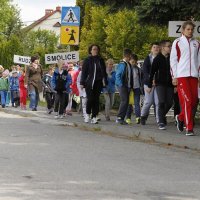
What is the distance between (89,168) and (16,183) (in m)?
1.47

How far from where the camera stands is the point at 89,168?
352 inches

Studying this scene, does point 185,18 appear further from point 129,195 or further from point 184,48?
point 129,195

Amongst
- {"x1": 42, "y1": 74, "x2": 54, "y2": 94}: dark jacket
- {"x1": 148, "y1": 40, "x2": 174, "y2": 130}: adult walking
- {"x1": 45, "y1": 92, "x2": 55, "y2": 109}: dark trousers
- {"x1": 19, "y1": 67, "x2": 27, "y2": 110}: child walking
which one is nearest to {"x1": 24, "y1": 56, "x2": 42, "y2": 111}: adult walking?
{"x1": 42, "y1": 74, "x2": 54, "y2": 94}: dark jacket

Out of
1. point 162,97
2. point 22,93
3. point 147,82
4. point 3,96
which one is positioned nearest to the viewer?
point 162,97

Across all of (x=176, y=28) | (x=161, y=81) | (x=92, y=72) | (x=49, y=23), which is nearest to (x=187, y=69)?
(x=161, y=81)

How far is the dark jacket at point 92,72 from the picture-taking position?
50.9 feet

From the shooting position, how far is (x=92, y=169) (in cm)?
886

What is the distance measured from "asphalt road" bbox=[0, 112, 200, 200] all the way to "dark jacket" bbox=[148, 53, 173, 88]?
154 centimetres

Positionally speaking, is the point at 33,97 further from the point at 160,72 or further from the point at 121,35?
the point at 121,35

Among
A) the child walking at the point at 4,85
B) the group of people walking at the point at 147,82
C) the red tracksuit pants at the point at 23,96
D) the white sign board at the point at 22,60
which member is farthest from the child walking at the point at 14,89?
the group of people walking at the point at 147,82

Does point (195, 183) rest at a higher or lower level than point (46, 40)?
lower

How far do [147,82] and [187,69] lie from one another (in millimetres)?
2168

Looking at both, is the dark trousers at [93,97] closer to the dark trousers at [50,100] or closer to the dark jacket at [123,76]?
the dark jacket at [123,76]

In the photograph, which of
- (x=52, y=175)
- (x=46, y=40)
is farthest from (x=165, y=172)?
(x=46, y=40)
